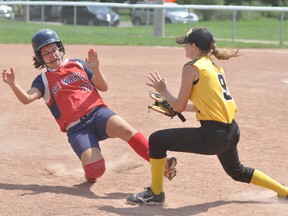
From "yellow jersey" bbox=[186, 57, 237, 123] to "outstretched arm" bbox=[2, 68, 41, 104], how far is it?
5.43 ft

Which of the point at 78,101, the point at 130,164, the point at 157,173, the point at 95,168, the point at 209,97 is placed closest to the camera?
the point at 209,97

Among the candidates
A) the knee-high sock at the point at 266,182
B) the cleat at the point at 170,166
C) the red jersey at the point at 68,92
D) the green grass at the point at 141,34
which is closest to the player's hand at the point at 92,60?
the red jersey at the point at 68,92

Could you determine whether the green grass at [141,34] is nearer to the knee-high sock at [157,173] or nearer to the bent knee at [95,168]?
the bent knee at [95,168]

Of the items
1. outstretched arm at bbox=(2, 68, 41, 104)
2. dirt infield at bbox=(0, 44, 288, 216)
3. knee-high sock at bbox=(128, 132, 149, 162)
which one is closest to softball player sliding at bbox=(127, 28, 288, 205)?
dirt infield at bbox=(0, 44, 288, 216)

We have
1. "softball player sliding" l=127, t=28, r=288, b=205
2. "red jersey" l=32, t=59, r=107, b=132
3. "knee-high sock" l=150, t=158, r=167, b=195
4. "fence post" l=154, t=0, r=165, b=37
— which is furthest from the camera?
"fence post" l=154, t=0, r=165, b=37

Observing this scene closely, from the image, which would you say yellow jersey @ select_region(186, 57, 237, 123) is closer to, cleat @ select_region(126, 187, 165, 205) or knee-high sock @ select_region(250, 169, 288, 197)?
knee-high sock @ select_region(250, 169, 288, 197)

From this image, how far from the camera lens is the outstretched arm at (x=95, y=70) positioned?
6754mm

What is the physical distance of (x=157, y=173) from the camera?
19.3 ft

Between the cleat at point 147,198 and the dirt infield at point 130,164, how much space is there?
0.23 feet

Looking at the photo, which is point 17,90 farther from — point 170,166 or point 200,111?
point 200,111

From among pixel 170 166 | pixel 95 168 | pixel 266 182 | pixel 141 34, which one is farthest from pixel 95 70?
pixel 141 34

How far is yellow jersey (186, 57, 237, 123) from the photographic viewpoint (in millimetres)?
5660

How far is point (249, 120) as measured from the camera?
392 inches

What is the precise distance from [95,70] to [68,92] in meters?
0.34
